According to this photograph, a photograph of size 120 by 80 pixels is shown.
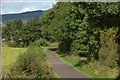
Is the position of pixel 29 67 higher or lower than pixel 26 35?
higher

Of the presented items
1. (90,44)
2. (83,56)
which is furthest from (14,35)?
(90,44)

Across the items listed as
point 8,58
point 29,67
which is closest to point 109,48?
point 29,67

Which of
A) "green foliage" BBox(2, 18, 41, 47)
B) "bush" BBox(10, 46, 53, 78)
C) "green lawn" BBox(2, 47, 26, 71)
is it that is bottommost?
"green foliage" BBox(2, 18, 41, 47)

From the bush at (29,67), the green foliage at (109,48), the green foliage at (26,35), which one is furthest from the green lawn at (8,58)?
the green foliage at (26,35)

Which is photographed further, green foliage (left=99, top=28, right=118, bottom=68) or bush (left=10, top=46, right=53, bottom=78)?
green foliage (left=99, top=28, right=118, bottom=68)

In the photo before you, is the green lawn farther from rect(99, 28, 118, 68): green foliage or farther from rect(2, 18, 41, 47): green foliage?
rect(2, 18, 41, 47): green foliage

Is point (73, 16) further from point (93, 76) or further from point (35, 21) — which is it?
point (35, 21)

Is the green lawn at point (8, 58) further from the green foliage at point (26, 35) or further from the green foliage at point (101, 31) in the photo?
the green foliage at point (26, 35)

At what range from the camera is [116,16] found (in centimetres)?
1883

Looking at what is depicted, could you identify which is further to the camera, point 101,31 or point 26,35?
point 26,35

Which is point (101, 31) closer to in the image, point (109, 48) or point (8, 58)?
point (109, 48)

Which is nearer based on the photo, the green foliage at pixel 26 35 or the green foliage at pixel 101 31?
the green foliage at pixel 101 31

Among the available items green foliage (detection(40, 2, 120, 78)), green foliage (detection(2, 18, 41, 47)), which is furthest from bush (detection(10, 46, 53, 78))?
green foliage (detection(2, 18, 41, 47))

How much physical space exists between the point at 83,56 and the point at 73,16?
4.26 m
